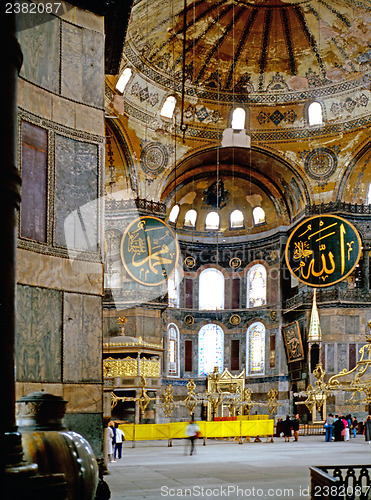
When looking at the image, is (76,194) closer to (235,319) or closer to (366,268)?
(366,268)

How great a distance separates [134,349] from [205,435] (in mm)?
4896

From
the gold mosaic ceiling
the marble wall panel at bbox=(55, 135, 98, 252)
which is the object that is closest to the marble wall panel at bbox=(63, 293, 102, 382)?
the marble wall panel at bbox=(55, 135, 98, 252)

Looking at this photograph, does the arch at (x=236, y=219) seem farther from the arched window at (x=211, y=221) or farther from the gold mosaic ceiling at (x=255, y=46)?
the gold mosaic ceiling at (x=255, y=46)

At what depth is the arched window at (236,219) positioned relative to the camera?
30.0 m

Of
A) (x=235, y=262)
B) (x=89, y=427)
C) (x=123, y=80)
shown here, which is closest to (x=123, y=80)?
(x=123, y=80)

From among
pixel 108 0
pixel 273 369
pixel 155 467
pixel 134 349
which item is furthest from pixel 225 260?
pixel 108 0

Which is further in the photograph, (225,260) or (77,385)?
(225,260)

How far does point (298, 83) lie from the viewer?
84.5 feet

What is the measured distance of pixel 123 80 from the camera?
23.4 m

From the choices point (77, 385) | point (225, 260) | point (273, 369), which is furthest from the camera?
point (225, 260)

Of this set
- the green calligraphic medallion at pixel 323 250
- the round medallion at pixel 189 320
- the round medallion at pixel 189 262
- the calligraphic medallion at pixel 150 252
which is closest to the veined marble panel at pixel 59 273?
the calligraphic medallion at pixel 150 252

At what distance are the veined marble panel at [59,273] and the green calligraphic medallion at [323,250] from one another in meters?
10.5

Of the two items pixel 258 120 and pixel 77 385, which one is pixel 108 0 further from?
pixel 258 120

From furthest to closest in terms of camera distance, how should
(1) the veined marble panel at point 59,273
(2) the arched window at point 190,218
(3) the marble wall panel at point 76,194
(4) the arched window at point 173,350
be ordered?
(2) the arched window at point 190,218 < (4) the arched window at point 173,350 < (3) the marble wall panel at point 76,194 < (1) the veined marble panel at point 59,273
